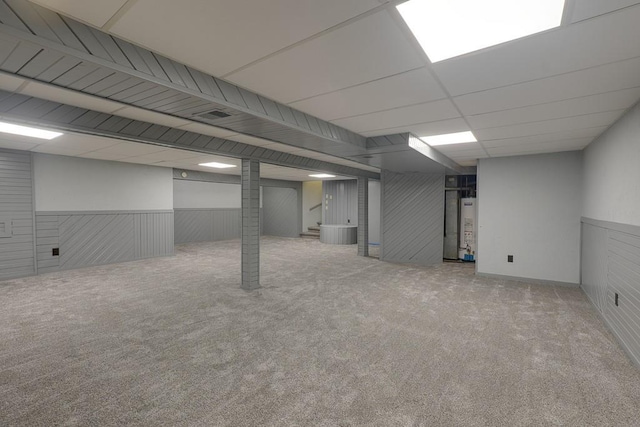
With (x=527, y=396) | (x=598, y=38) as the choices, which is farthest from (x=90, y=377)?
(x=598, y=38)

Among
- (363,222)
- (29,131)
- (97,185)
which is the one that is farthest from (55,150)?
(363,222)

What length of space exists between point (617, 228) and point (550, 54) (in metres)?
2.42

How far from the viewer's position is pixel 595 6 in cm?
139

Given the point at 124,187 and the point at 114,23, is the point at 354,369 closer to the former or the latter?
the point at 114,23

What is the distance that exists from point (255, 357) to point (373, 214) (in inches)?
343

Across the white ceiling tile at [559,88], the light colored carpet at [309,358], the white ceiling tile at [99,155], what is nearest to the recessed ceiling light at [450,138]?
the white ceiling tile at [559,88]

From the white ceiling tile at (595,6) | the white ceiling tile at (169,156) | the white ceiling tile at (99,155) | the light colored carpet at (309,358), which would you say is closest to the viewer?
the white ceiling tile at (595,6)

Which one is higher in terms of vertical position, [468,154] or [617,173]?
[468,154]

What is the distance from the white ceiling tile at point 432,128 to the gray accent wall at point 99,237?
6.14m

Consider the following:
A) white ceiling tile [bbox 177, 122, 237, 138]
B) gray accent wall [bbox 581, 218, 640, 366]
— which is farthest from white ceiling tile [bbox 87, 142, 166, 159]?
gray accent wall [bbox 581, 218, 640, 366]

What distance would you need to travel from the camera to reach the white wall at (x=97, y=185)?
233 inches

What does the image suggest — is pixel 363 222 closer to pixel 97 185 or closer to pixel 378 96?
pixel 378 96

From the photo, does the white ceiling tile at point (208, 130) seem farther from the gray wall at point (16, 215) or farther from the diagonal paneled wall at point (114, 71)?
the gray wall at point (16, 215)

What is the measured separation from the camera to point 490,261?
229 inches
